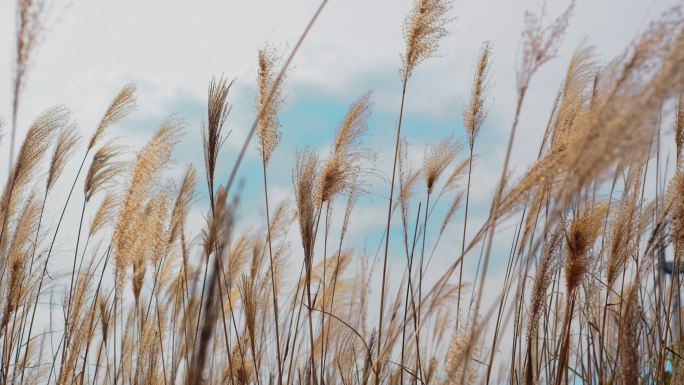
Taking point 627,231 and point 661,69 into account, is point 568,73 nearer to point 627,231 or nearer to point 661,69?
point 627,231

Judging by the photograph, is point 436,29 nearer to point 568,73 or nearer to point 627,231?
point 568,73

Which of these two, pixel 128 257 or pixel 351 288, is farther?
pixel 351 288

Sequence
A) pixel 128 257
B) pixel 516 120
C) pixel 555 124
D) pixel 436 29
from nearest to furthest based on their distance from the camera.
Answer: pixel 516 120
pixel 128 257
pixel 555 124
pixel 436 29

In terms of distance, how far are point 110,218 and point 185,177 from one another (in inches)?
20.1

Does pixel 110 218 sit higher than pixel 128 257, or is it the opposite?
pixel 110 218

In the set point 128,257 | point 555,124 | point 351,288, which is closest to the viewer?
point 128,257

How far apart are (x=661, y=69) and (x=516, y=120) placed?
0.39 metres

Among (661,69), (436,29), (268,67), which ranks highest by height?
(436,29)

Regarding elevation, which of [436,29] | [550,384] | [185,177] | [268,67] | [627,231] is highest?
[436,29]

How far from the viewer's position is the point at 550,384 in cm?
289

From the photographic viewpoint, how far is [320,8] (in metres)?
1.55

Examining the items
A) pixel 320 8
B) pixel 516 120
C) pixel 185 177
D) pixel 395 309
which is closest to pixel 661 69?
pixel 516 120

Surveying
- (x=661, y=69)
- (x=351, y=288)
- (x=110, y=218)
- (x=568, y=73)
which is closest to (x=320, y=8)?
(x=661, y=69)

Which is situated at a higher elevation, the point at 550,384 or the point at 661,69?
the point at 661,69
